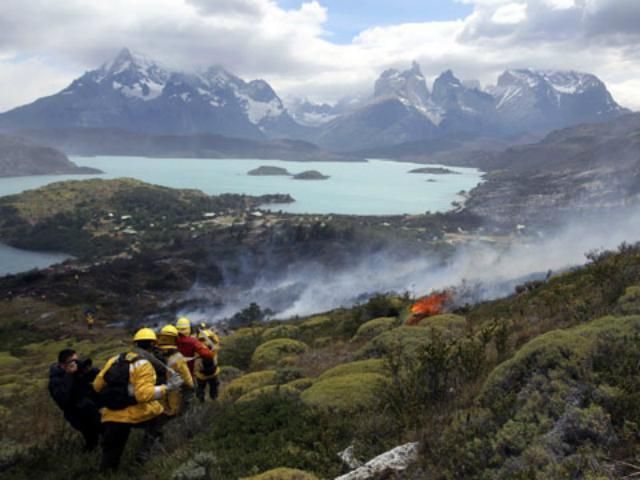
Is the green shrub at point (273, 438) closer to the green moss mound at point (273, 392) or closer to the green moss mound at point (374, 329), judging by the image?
the green moss mound at point (273, 392)

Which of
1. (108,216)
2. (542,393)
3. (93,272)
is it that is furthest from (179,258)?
(542,393)

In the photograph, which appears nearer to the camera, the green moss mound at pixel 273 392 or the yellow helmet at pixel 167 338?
the yellow helmet at pixel 167 338

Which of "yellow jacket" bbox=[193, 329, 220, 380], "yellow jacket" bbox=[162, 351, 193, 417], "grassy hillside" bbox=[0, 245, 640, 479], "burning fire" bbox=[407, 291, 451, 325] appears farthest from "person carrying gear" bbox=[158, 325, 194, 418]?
"burning fire" bbox=[407, 291, 451, 325]

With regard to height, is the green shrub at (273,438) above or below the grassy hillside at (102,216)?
A: above

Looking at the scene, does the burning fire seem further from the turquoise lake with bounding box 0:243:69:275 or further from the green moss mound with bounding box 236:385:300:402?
the turquoise lake with bounding box 0:243:69:275

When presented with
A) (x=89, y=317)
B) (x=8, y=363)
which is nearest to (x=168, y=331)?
(x=8, y=363)

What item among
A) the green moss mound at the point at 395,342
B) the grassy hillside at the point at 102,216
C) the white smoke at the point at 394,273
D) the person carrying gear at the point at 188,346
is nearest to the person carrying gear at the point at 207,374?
the person carrying gear at the point at 188,346
